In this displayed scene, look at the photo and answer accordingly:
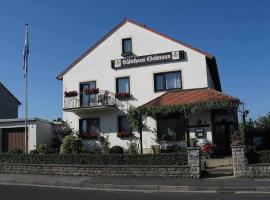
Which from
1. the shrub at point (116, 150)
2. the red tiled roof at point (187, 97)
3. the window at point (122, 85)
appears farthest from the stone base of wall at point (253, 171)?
the window at point (122, 85)

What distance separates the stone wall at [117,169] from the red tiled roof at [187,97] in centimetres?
587

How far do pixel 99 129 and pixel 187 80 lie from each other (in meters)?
6.98

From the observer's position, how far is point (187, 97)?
74.6 feet

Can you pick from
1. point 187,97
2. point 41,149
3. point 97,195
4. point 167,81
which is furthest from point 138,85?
point 97,195

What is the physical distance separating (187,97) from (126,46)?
6.56 metres

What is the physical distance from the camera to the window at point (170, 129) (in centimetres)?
2419

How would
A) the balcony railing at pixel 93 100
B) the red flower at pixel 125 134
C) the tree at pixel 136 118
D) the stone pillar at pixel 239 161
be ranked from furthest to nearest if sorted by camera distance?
the balcony railing at pixel 93 100, the red flower at pixel 125 134, the tree at pixel 136 118, the stone pillar at pixel 239 161

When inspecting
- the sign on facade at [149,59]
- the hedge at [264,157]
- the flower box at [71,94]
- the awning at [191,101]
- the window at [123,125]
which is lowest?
the hedge at [264,157]

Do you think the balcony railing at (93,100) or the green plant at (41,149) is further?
the balcony railing at (93,100)

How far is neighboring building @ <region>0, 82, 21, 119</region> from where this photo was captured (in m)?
37.5

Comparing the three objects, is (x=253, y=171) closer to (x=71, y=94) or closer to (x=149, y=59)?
(x=149, y=59)

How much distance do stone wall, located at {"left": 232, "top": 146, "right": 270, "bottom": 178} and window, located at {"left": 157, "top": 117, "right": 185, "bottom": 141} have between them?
8.95 meters

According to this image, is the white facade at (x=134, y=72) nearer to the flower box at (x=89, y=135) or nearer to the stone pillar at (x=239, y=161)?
the flower box at (x=89, y=135)

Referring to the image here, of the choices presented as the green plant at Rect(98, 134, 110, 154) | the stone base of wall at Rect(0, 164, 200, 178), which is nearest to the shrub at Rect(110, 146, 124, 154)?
the green plant at Rect(98, 134, 110, 154)
